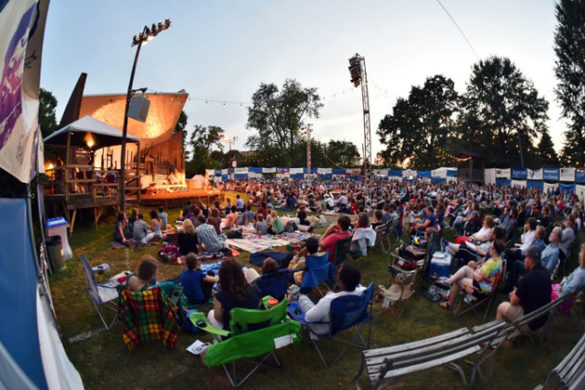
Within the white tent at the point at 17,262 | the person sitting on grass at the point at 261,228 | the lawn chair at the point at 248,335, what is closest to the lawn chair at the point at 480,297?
the lawn chair at the point at 248,335

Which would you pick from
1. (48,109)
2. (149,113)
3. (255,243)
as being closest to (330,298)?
(255,243)

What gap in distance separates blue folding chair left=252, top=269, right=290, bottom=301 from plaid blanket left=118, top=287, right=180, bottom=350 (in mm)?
1053

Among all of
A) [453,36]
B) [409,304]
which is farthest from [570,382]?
[453,36]

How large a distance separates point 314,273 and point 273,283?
3.16ft

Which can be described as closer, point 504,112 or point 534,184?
point 534,184

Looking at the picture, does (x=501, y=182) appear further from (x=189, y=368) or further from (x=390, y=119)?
(x=189, y=368)

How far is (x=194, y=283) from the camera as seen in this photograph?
4.59 metres

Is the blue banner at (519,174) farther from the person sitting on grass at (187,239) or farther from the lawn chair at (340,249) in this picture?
the person sitting on grass at (187,239)

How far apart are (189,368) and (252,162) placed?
4881cm

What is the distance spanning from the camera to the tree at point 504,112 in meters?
37.4

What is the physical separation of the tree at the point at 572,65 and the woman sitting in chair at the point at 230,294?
3299cm

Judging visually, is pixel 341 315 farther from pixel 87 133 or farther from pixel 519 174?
pixel 519 174

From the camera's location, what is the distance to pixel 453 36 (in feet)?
23.5

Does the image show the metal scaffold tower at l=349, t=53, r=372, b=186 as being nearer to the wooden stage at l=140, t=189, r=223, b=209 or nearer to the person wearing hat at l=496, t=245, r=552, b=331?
the wooden stage at l=140, t=189, r=223, b=209
